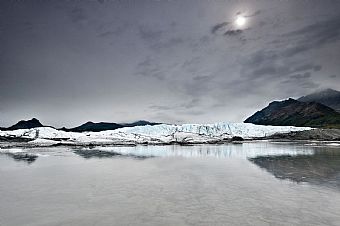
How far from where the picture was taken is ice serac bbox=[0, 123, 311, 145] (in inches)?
2299

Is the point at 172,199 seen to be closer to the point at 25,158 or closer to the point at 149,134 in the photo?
the point at 25,158

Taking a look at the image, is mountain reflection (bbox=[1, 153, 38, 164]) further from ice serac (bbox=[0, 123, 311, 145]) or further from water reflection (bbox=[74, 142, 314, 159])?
ice serac (bbox=[0, 123, 311, 145])

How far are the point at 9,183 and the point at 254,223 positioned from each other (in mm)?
10705

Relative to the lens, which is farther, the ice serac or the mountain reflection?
the ice serac

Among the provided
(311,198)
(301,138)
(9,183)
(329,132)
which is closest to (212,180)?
(311,198)

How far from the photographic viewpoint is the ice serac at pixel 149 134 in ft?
192

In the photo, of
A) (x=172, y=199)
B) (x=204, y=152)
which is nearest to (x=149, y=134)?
(x=204, y=152)

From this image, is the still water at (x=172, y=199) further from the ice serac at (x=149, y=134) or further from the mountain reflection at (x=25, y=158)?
the ice serac at (x=149, y=134)

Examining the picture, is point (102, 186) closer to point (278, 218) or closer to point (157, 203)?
point (157, 203)

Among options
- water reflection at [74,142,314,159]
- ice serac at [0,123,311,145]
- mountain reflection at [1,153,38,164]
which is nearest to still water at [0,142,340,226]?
mountain reflection at [1,153,38,164]

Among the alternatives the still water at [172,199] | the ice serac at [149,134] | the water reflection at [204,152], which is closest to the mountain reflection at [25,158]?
the water reflection at [204,152]

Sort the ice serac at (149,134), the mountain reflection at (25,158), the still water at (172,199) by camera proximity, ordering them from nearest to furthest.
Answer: the still water at (172,199) < the mountain reflection at (25,158) < the ice serac at (149,134)

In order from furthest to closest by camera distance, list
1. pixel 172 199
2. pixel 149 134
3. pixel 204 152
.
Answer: pixel 149 134, pixel 204 152, pixel 172 199

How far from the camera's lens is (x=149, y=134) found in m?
71.3
